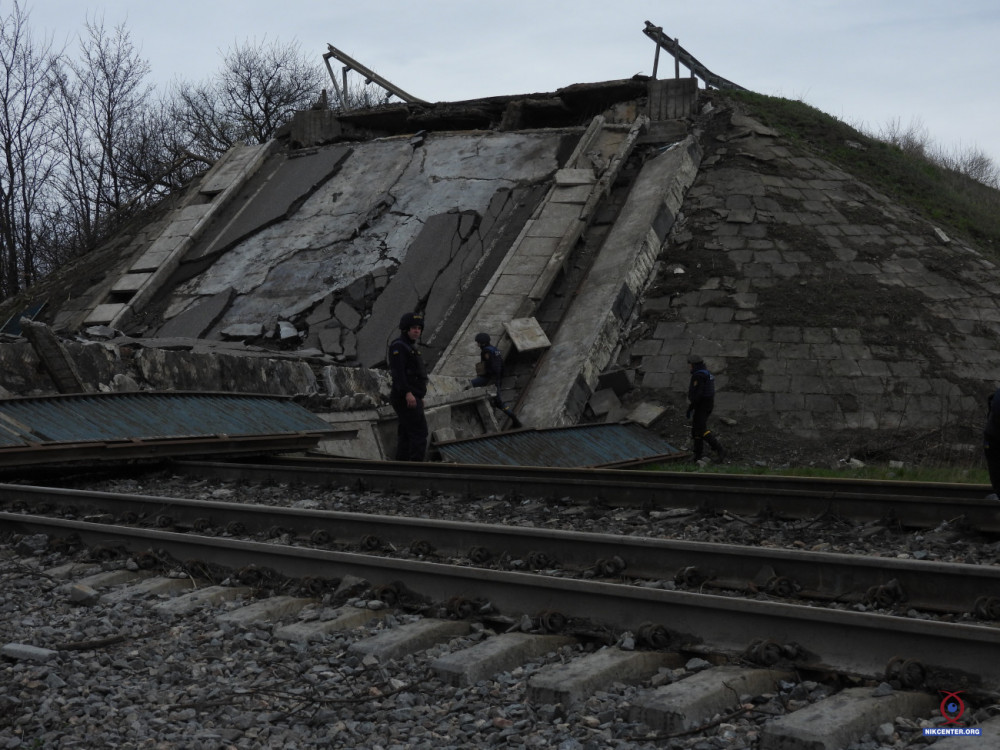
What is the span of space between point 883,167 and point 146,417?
1544 centimetres

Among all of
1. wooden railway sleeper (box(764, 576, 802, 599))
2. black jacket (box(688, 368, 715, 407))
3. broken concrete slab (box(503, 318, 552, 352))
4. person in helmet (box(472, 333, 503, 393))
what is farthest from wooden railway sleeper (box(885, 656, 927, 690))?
broken concrete slab (box(503, 318, 552, 352))

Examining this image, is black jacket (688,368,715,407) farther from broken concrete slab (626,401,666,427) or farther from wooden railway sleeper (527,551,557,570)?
wooden railway sleeper (527,551,557,570)

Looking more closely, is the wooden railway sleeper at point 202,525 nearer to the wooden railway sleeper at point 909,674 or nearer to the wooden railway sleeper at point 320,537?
the wooden railway sleeper at point 320,537

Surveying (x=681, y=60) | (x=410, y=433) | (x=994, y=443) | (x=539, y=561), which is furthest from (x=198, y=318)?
(x=994, y=443)

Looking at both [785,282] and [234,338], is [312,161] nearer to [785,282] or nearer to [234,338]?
[234,338]

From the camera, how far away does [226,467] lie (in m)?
9.48

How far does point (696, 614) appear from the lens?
13.7ft

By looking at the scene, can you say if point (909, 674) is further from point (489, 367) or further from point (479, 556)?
point (489, 367)

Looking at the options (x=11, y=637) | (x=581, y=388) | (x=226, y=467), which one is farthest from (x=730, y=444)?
(x=11, y=637)

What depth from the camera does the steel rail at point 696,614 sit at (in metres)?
3.58

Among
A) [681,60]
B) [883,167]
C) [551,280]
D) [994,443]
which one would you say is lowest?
[994,443]

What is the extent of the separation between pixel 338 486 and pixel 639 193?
10.9m

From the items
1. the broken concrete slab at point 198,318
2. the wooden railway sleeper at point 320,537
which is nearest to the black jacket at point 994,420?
the wooden railway sleeper at point 320,537

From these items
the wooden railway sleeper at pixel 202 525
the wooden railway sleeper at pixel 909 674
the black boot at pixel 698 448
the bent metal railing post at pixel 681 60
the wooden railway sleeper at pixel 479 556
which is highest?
the bent metal railing post at pixel 681 60
